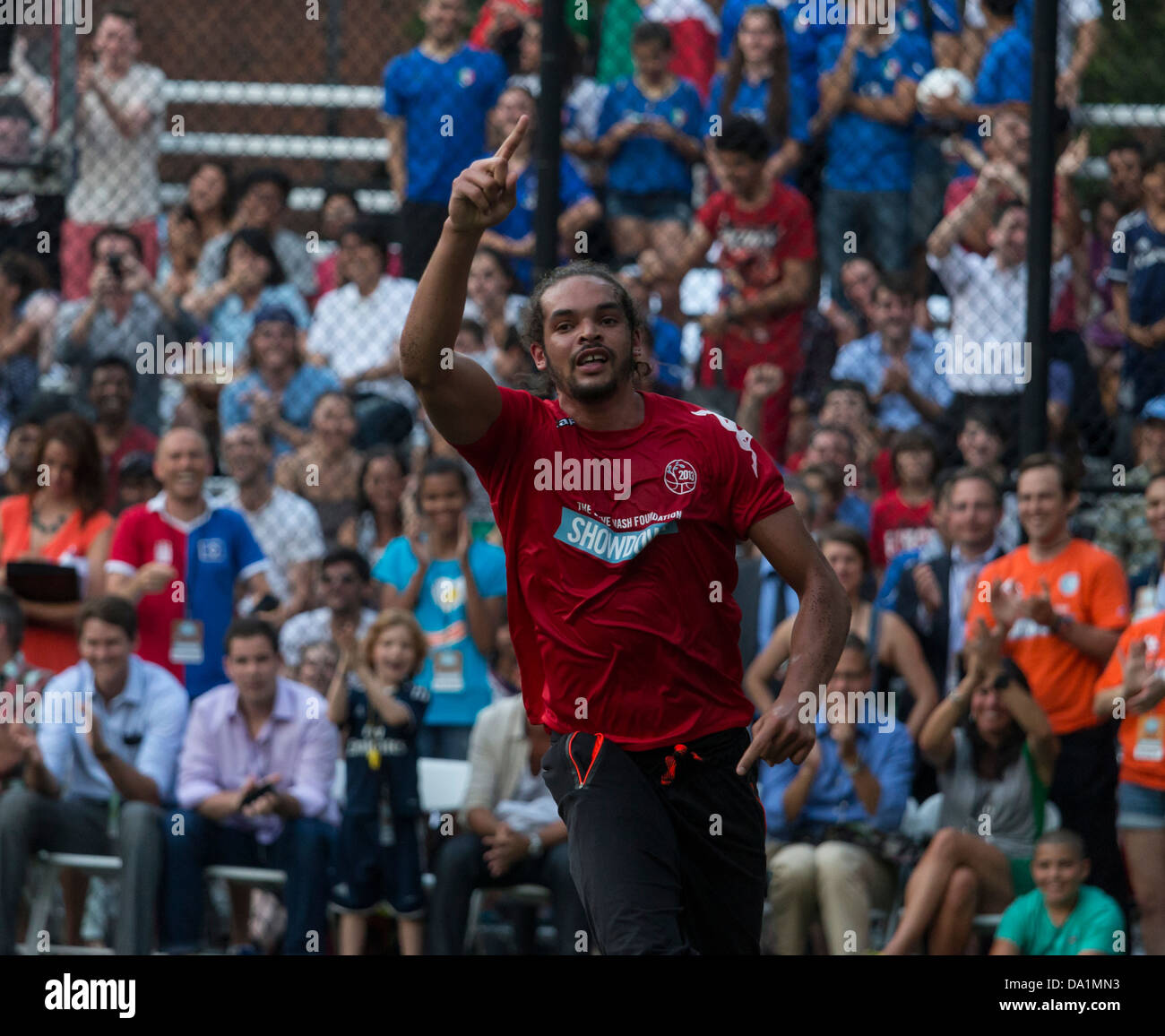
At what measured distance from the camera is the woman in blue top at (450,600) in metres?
6.88

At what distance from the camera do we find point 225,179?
342 inches

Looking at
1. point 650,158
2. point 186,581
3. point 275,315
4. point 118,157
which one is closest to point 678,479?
point 186,581

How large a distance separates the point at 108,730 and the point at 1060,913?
3431mm

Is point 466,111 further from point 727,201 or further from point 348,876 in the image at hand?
point 348,876

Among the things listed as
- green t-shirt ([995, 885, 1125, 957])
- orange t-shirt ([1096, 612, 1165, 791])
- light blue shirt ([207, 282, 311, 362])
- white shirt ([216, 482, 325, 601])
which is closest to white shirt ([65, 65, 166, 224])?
light blue shirt ([207, 282, 311, 362])

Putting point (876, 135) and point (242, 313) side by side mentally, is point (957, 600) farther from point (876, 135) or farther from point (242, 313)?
point (242, 313)

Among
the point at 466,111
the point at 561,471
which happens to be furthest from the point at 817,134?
the point at 561,471

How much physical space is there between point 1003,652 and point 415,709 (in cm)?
213

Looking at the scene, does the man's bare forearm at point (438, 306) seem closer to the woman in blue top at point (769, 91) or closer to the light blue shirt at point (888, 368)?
the light blue shirt at point (888, 368)

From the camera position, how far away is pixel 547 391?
518 centimetres

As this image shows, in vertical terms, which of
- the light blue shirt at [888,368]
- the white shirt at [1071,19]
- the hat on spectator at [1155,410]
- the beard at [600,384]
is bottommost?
the beard at [600,384]

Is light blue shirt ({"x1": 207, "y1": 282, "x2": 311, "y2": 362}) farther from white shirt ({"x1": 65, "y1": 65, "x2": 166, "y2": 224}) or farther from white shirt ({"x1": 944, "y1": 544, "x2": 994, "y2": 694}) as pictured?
white shirt ({"x1": 944, "y1": 544, "x2": 994, "y2": 694})

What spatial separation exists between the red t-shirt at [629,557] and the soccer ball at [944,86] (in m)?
3.96

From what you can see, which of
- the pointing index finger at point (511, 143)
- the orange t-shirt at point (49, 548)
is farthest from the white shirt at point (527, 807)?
the pointing index finger at point (511, 143)
